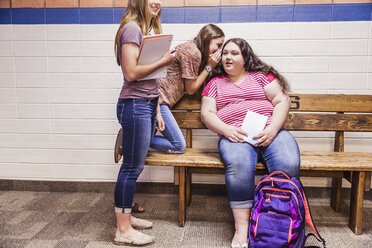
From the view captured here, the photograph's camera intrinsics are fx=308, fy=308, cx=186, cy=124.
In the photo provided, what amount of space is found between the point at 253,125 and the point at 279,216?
0.63 meters

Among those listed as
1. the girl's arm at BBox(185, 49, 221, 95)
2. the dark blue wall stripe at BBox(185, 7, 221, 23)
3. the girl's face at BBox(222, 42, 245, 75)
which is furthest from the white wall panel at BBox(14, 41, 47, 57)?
the girl's face at BBox(222, 42, 245, 75)

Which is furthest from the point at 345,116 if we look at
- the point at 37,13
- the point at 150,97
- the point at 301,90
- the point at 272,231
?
the point at 37,13

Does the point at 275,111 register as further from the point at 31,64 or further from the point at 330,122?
the point at 31,64

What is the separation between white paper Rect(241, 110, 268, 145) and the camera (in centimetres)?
210

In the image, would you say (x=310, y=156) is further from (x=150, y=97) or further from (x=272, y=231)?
(x=150, y=97)

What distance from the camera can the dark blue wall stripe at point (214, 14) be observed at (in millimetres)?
2658

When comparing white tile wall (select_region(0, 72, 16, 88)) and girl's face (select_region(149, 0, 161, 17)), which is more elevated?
girl's face (select_region(149, 0, 161, 17))

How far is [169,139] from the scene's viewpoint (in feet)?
7.68

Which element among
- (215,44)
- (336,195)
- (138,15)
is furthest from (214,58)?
(336,195)

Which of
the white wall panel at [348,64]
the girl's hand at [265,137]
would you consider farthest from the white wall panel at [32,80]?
the white wall panel at [348,64]

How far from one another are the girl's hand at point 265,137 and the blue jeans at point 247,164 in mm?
41

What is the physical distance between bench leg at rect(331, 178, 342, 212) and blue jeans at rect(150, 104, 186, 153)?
138cm

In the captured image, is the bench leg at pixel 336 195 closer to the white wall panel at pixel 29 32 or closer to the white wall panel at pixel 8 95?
the white wall panel at pixel 29 32

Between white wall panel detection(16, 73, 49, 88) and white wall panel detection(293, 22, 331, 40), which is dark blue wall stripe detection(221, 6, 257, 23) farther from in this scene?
white wall panel detection(16, 73, 49, 88)
